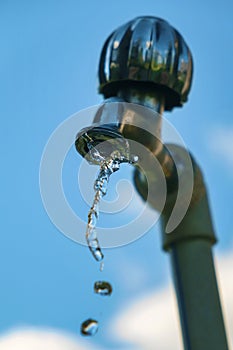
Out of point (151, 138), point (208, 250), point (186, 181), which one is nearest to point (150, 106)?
point (151, 138)

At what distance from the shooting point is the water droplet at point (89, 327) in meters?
1.17

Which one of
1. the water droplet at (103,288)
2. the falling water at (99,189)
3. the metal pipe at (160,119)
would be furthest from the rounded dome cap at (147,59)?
the water droplet at (103,288)

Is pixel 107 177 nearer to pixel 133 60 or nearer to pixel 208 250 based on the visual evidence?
pixel 133 60

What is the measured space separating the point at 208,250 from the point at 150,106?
0.32 metres

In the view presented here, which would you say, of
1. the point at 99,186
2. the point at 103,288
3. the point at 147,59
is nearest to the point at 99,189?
the point at 99,186

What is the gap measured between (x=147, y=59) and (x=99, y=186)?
0.88ft

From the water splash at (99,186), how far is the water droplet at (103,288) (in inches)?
2.7

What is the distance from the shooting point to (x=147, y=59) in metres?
1.24

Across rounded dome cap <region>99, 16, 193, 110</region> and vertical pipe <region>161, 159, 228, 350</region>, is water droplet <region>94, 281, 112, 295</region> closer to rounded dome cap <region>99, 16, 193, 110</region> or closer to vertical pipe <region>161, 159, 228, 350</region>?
vertical pipe <region>161, 159, 228, 350</region>

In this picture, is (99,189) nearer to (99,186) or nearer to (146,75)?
(99,186)

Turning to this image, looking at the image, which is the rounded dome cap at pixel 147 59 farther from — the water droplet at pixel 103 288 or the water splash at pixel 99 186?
the water droplet at pixel 103 288

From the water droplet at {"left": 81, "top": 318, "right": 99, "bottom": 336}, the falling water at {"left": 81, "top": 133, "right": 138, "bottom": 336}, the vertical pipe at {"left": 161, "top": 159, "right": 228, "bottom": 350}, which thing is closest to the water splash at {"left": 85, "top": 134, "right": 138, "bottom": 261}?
the falling water at {"left": 81, "top": 133, "right": 138, "bottom": 336}

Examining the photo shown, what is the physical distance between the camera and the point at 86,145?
3.41 feet

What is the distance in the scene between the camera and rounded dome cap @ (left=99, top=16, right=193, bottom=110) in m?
1.25
